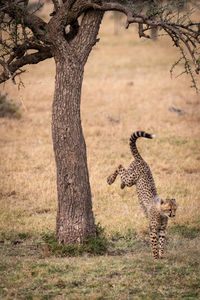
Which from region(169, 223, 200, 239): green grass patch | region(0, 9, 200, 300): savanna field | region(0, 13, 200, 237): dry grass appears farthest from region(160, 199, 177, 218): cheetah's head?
region(0, 13, 200, 237): dry grass

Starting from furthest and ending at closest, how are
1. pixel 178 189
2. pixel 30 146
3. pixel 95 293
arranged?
1. pixel 30 146
2. pixel 178 189
3. pixel 95 293

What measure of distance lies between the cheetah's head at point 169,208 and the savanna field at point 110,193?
70cm

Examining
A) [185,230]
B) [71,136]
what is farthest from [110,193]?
[71,136]

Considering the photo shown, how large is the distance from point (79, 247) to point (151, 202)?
1.43 metres

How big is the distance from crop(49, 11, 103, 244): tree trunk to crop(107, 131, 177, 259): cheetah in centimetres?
106

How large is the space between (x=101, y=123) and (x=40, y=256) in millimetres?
13086

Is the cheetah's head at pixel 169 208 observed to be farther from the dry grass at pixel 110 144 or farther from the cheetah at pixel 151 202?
the dry grass at pixel 110 144

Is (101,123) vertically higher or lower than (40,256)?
higher

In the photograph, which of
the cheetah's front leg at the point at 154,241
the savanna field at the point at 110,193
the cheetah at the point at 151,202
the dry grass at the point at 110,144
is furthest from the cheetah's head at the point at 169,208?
the dry grass at the point at 110,144

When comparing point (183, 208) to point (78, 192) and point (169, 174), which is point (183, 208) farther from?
point (78, 192)

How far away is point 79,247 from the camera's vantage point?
8.19 metres

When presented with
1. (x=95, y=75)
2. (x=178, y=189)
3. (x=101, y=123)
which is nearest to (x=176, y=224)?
(x=178, y=189)

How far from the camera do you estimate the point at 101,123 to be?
21.0m

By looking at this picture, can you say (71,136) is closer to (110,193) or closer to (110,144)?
(110,193)
